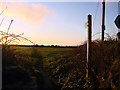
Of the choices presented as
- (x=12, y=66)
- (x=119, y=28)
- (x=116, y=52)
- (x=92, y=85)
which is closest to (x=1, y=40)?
(x=12, y=66)

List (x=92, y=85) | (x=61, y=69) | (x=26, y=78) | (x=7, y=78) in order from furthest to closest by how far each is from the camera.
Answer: (x=61, y=69) → (x=92, y=85) → (x=26, y=78) → (x=7, y=78)

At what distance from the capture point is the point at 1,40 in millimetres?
3029

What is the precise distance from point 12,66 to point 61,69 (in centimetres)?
409

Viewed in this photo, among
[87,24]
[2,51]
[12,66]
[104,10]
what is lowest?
[12,66]

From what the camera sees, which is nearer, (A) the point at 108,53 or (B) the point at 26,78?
(B) the point at 26,78

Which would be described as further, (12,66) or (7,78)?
(12,66)

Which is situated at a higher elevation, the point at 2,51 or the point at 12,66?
the point at 2,51

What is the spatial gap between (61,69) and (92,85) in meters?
2.65

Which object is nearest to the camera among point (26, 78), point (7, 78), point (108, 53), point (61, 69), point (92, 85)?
point (7, 78)

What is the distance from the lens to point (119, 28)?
6566 mm

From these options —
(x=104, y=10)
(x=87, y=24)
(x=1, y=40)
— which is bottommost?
(x=1, y=40)

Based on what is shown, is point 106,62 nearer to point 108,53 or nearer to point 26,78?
point 108,53

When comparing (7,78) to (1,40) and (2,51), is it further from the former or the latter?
(1,40)

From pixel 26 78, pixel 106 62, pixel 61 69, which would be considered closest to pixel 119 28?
pixel 106 62
